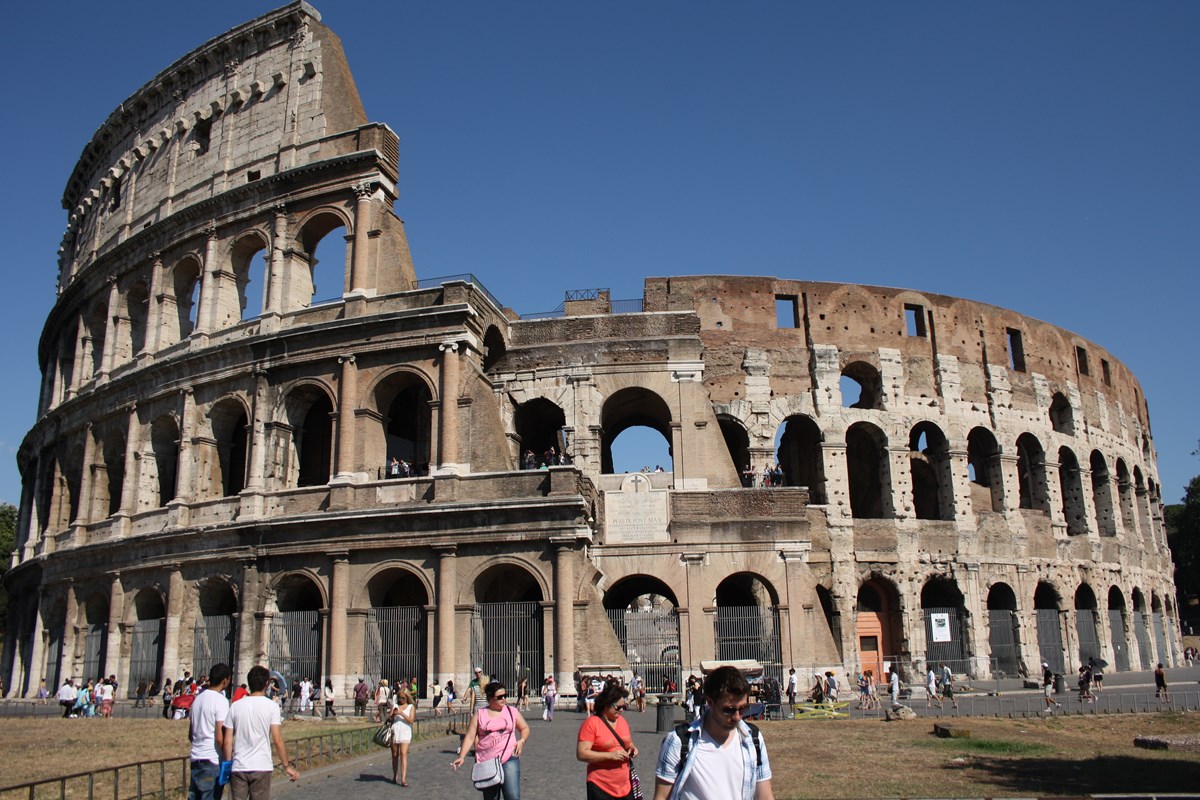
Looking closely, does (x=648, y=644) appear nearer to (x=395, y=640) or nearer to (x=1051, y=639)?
(x=395, y=640)

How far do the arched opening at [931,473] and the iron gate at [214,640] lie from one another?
19.5 metres

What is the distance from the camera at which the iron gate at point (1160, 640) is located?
35.5 metres

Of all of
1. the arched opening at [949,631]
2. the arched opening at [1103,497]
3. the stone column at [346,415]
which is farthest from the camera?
the arched opening at [1103,497]

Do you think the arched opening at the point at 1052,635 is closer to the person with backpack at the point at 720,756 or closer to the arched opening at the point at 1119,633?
the arched opening at the point at 1119,633

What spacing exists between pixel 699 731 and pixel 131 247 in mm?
29974

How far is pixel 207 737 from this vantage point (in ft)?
23.6

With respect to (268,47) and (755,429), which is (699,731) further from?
(268,47)

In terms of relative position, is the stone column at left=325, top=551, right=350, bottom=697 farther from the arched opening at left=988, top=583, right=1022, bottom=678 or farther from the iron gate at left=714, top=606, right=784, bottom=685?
the arched opening at left=988, top=583, right=1022, bottom=678

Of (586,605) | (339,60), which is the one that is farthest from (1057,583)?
(339,60)

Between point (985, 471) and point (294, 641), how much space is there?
22.1 meters

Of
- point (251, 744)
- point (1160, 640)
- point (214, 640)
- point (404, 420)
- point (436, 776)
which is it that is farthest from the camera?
point (1160, 640)

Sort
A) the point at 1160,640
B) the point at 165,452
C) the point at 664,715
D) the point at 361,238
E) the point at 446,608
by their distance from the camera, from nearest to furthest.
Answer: the point at 664,715, the point at 446,608, the point at 361,238, the point at 165,452, the point at 1160,640

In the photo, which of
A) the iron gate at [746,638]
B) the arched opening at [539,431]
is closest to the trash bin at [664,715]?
the iron gate at [746,638]

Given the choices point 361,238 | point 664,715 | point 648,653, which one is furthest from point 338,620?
point 361,238
